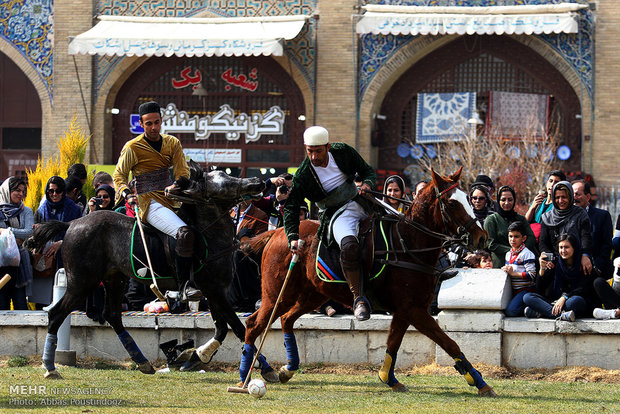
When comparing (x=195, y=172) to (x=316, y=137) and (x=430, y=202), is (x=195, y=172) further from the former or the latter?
(x=430, y=202)

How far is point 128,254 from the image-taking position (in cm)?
1140

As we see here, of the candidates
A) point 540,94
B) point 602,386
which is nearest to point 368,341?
point 602,386

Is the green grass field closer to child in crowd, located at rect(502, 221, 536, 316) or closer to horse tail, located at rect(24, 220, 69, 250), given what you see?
child in crowd, located at rect(502, 221, 536, 316)

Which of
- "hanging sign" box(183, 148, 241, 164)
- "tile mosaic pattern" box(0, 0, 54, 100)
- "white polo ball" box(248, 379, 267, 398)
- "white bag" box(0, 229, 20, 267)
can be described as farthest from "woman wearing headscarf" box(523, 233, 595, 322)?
"tile mosaic pattern" box(0, 0, 54, 100)

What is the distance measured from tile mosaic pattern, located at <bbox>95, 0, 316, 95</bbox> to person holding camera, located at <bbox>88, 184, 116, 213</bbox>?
16678 mm

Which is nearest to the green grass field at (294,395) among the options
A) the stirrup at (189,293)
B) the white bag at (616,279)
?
the stirrup at (189,293)

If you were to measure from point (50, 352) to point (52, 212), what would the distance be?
309cm

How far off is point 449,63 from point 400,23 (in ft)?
8.18

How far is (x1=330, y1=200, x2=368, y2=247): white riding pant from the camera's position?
1005 centimetres

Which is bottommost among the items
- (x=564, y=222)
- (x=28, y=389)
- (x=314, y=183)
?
(x=28, y=389)

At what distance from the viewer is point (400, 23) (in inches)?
1110

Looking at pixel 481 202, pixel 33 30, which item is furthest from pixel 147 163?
pixel 33 30

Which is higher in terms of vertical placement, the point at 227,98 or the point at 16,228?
the point at 227,98

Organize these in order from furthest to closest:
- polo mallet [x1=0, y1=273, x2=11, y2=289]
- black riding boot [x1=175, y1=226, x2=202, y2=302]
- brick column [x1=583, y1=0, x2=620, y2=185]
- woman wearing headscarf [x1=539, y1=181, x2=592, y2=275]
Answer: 1. brick column [x1=583, y1=0, x2=620, y2=185]
2. polo mallet [x1=0, y1=273, x2=11, y2=289]
3. woman wearing headscarf [x1=539, y1=181, x2=592, y2=275]
4. black riding boot [x1=175, y1=226, x2=202, y2=302]
